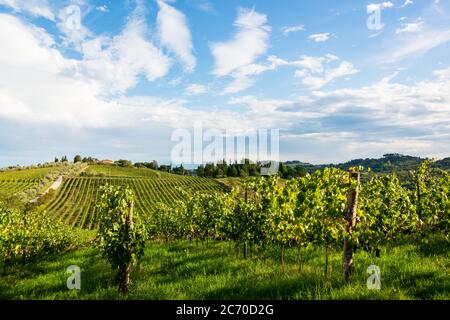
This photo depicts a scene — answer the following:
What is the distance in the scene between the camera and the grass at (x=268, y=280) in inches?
272

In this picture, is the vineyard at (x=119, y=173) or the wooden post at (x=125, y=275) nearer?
the wooden post at (x=125, y=275)

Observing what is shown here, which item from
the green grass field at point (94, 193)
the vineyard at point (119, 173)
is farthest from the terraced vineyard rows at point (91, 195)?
the vineyard at point (119, 173)

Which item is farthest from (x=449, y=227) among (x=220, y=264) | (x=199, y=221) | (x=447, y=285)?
(x=199, y=221)

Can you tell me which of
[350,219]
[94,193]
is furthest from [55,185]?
[350,219]

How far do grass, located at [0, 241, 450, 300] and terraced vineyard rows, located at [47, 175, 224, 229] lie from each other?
5615 centimetres

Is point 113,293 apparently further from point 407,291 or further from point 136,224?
point 407,291

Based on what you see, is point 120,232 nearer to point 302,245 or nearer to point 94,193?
point 302,245

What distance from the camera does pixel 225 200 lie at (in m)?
17.1

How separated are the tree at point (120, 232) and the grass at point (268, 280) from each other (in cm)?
70

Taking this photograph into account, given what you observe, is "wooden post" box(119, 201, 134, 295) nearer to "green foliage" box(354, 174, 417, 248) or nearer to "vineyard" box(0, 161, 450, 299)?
"vineyard" box(0, 161, 450, 299)

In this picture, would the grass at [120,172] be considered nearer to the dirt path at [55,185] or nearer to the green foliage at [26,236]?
the dirt path at [55,185]

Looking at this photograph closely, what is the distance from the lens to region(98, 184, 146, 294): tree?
8.80m

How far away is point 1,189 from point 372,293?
117 metres
